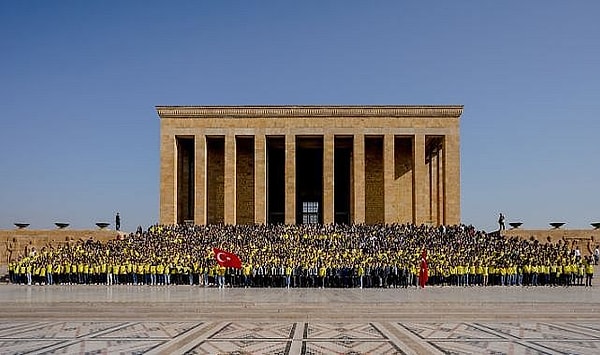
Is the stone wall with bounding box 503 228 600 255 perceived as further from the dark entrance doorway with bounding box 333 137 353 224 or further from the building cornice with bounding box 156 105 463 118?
the dark entrance doorway with bounding box 333 137 353 224

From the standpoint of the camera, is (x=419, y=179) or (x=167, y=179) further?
(x=167, y=179)

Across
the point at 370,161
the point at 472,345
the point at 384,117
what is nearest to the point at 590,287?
the point at 472,345

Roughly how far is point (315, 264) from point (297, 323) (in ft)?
33.4

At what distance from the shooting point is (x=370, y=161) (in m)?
45.8

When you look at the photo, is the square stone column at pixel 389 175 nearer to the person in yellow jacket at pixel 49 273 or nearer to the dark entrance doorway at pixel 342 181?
the dark entrance doorway at pixel 342 181

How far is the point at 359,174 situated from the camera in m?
41.5

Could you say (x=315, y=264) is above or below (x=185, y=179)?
below

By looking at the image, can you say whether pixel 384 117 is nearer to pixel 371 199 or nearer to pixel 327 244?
pixel 371 199

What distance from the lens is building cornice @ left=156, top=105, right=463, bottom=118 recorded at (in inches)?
1628

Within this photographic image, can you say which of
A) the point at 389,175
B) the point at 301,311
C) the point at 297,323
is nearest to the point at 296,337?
the point at 297,323

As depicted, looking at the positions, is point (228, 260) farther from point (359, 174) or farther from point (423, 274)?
point (359, 174)

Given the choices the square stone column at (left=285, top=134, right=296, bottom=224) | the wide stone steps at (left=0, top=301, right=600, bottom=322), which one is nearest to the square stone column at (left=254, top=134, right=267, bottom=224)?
the square stone column at (left=285, top=134, right=296, bottom=224)

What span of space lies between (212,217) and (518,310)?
100.0 feet

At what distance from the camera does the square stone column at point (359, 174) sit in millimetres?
41375
